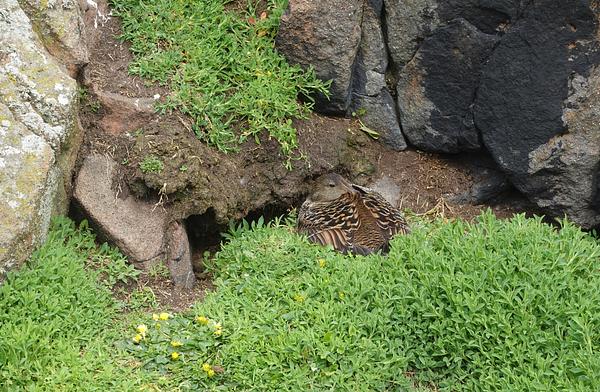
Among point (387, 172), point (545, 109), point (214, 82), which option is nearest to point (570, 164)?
point (545, 109)

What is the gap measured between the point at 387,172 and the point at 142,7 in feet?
8.09

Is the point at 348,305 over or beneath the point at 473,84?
beneath

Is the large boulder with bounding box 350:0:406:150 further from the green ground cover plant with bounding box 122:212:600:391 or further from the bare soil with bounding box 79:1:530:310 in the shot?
the green ground cover plant with bounding box 122:212:600:391

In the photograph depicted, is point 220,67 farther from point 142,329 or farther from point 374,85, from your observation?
point 142,329

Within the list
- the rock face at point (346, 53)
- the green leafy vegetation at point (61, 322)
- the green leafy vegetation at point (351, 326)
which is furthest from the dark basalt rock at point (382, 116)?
the green leafy vegetation at point (61, 322)

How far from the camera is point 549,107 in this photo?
269 inches

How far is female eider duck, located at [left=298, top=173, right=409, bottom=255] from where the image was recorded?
21.7 ft

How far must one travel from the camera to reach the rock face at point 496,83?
6699 mm

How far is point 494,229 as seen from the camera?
6039 millimetres

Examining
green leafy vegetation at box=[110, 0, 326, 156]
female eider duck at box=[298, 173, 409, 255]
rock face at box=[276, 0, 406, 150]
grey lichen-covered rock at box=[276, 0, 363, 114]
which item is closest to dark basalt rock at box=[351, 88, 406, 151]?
rock face at box=[276, 0, 406, 150]

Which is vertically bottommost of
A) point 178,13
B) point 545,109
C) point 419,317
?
point 419,317

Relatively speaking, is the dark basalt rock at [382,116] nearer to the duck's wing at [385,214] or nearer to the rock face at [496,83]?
the rock face at [496,83]

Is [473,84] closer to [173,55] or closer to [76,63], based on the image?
[173,55]

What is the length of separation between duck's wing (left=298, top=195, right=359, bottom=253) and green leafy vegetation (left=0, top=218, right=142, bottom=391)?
1.42m
